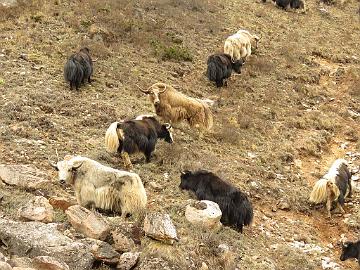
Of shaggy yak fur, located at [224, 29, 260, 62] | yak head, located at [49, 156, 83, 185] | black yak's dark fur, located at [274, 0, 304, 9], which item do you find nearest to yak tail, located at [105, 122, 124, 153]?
yak head, located at [49, 156, 83, 185]

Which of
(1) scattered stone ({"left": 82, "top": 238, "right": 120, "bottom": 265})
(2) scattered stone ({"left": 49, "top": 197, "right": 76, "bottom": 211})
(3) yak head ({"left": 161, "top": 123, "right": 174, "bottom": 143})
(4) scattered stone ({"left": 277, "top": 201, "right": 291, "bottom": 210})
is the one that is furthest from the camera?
(3) yak head ({"left": 161, "top": 123, "right": 174, "bottom": 143})

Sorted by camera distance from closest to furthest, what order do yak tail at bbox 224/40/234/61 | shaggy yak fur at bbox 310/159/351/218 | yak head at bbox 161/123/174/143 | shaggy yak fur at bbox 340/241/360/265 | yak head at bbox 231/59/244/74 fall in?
shaggy yak fur at bbox 340/241/360/265, shaggy yak fur at bbox 310/159/351/218, yak head at bbox 161/123/174/143, yak head at bbox 231/59/244/74, yak tail at bbox 224/40/234/61

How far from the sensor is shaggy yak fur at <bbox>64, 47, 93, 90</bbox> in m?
11.6

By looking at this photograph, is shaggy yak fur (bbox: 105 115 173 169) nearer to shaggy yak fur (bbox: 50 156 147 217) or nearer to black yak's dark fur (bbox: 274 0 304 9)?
shaggy yak fur (bbox: 50 156 147 217)

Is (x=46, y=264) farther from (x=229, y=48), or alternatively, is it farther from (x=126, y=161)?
(x=229, y=48)

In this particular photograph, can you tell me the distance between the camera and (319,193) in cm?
945

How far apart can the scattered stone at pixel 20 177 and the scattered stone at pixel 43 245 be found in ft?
5.16

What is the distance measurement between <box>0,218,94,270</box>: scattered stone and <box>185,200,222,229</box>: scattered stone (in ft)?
6.52

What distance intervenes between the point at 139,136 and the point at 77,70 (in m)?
3.18

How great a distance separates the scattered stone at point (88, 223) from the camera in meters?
5.89

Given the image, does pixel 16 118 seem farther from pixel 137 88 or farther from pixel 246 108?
pixel 246 108

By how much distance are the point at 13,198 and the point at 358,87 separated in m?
11.3

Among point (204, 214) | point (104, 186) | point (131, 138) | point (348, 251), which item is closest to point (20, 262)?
point (104, 186)

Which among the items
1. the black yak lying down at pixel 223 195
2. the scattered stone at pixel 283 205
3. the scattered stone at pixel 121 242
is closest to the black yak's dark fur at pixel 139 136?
the black yak lying down at pixel 223 195
